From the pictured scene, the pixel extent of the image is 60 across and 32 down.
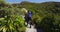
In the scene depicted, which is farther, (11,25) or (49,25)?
(49,25)

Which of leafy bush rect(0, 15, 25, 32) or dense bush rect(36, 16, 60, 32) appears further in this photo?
dense bush rect(36, 16, 60, 32)

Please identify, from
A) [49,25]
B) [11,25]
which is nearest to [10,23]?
[11,25]

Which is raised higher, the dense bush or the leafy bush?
the leafy bush

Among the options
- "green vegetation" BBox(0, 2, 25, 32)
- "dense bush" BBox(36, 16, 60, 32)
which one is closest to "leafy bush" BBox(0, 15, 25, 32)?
"green vegetation" BBox(0, 2, 25, 32)

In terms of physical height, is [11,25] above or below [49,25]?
above

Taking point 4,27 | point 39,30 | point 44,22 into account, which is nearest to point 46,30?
point 39,30

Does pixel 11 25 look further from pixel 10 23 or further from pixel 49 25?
pixel 49 25

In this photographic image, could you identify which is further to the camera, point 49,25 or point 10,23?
point 49,25

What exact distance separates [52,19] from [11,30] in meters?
3.69

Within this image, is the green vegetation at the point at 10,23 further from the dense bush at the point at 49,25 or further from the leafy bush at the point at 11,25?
the dense bush at the point at 49,25

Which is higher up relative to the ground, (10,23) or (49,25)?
(10,23)

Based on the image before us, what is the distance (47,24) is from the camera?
13008mm

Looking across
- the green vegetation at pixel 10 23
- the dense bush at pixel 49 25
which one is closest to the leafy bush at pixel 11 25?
the green vegetation at pixel 10 23

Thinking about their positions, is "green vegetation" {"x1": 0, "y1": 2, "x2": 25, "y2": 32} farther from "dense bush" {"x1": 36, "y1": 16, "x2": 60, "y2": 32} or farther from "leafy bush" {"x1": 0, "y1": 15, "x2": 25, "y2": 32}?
"dense bush" {"x1": 36, "y1": 16, "x2": 60, "y2": 32}
